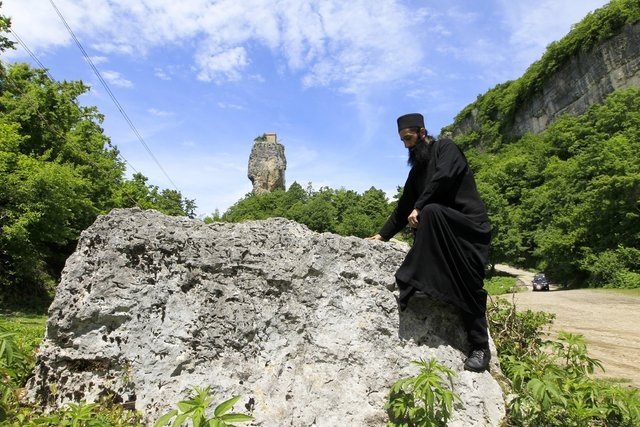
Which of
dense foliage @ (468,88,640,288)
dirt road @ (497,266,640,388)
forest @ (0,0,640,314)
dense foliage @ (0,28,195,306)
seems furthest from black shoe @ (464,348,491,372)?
dense foliage @ (468,88,640,288)

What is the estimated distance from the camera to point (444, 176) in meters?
3.80

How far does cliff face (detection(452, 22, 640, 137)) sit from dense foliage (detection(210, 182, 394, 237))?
2756 cm

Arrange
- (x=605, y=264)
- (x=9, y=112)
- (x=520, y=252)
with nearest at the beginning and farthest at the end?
1. (x=9, y=112)
2. (x=605, y=264)
3. (x=520, y=252)

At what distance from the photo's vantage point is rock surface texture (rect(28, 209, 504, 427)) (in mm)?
3375

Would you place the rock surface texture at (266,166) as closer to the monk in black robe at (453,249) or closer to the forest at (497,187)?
the forest at (497,187)

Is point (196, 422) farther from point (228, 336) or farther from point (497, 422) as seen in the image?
point (497, 422)

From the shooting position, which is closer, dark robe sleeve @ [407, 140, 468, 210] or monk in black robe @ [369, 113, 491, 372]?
monk in black robe @ [369, 113, 491, 372]

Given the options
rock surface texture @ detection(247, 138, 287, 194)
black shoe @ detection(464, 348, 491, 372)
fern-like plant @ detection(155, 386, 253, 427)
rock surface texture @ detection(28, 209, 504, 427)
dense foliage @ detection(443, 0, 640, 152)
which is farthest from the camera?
rock surface texture @ detection(247, 138, 287, 194)

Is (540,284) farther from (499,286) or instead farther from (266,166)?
(266,166)

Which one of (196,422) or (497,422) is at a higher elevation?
(196,422)

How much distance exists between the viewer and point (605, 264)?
29984 millimetres

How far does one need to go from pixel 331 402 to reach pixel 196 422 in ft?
4.49

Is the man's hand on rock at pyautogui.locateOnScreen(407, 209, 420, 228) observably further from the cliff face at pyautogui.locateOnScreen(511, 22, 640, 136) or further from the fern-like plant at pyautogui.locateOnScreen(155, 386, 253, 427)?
the cliff face at pyautogui.locateOnScreen(511, 22, 640, 136)

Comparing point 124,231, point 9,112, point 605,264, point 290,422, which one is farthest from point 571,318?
point 9,112
